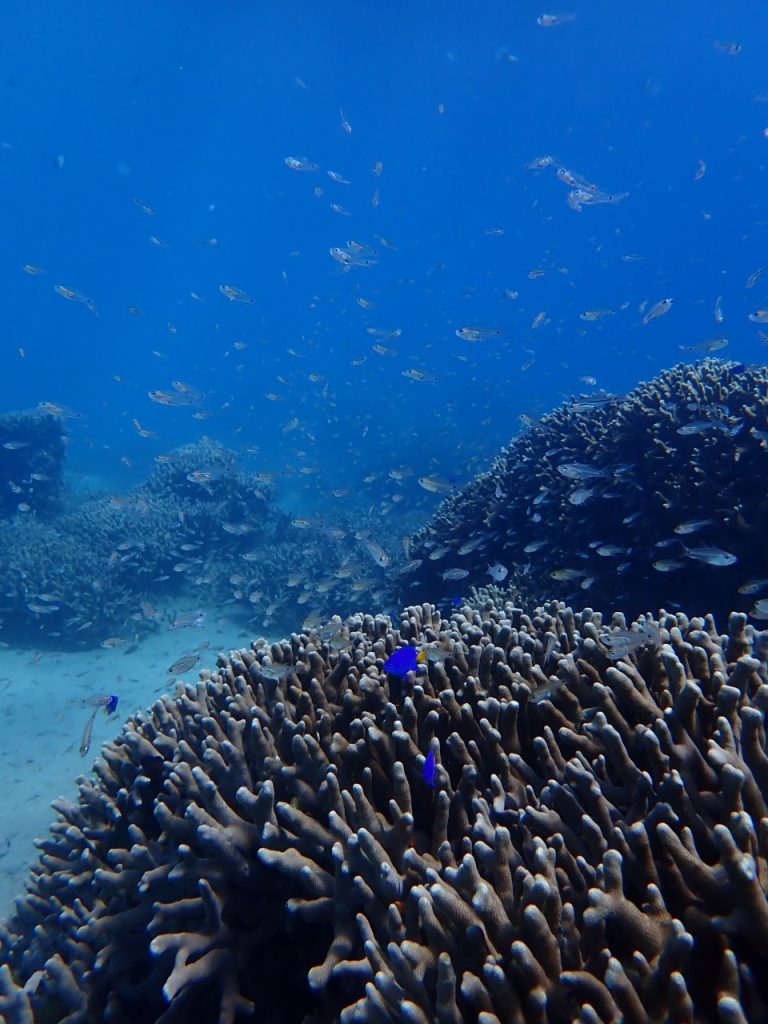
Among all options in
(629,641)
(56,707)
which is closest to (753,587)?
(629,641)

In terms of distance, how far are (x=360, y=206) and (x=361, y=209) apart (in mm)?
592

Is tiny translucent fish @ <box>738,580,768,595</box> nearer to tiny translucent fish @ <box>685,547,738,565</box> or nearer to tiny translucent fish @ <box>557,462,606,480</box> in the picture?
tiny translucent fish @ <box>685,547,738,565</box>

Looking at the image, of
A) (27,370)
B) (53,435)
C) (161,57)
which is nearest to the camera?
(53,435)

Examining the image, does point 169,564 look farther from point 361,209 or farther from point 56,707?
point 361,209

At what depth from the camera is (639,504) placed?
263 inches

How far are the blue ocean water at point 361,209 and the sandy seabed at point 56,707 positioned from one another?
624cm

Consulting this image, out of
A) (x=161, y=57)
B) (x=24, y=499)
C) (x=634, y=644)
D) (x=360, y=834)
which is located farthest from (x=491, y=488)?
(x=161, y=57)

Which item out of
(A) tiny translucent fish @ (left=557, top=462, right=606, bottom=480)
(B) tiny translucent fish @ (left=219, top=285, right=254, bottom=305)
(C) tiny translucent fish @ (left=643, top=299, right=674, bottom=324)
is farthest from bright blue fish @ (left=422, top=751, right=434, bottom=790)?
(B) tiny translucent fish @ (left=219, top=285, right=254, bottom=305)

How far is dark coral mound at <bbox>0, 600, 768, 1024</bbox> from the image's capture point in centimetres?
158

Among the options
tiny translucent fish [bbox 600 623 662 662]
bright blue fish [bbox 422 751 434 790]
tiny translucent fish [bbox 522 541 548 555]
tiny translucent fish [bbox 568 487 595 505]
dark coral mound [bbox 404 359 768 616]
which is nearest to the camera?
bright blue fish [bbox 422 751 434 790]

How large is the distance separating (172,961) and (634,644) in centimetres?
282

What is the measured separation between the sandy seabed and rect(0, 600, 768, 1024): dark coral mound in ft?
11.0

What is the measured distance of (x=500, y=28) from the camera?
60094 mm

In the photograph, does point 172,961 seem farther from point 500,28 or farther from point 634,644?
point 500,28
